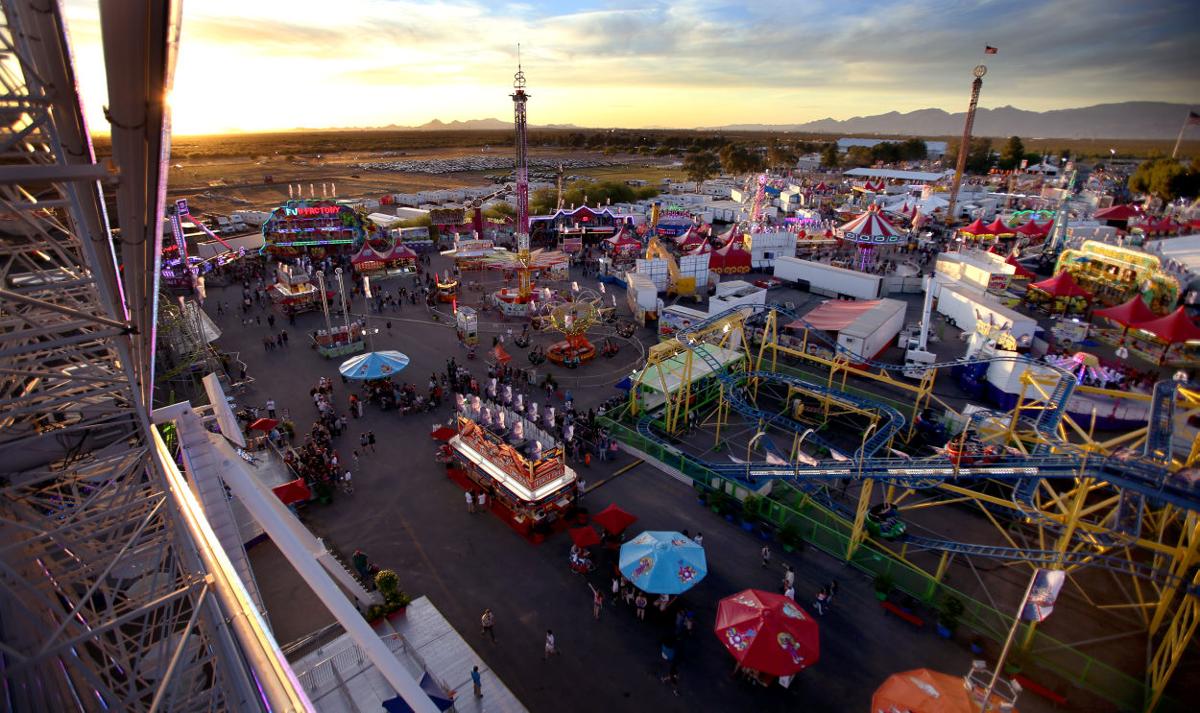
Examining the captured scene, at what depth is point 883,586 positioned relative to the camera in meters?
14.6

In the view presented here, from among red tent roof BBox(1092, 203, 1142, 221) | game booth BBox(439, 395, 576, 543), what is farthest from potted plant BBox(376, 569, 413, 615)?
red tent roof BBox(1092, 203, 1142, 221)

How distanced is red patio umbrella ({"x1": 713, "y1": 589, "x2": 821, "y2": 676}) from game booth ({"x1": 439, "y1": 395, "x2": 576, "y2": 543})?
6258 millimetres

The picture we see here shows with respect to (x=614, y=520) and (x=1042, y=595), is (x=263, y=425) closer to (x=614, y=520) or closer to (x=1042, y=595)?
(x=614, y=520)

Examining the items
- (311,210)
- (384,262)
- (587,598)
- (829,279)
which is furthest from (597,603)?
(311,210)

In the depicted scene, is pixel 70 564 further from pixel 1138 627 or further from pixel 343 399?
pixel 1138 627

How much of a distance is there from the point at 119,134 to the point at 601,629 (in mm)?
13240

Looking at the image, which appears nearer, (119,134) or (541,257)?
(119,134)

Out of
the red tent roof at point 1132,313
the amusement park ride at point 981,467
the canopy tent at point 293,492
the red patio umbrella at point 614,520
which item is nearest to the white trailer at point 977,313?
the red tent roof at point 1132,313

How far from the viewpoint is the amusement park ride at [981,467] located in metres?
12.3

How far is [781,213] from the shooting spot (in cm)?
6644

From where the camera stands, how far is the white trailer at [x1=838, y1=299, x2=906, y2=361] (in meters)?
26.2

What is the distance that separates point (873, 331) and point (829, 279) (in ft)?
42.7

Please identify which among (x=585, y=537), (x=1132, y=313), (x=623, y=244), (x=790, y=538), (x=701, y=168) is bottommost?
(x=790, y=538)

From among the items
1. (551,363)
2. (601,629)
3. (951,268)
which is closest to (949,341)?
(951,268)
